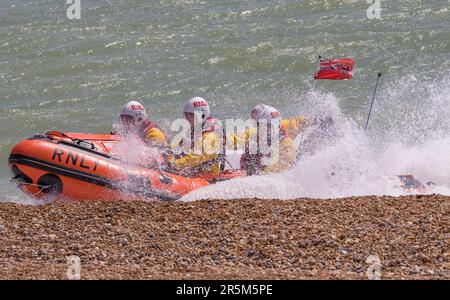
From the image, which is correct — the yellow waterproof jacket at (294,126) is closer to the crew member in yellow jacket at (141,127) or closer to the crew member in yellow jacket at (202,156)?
the crew member in yellow jacket at (202,156)

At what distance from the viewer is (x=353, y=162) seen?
42.3 feet

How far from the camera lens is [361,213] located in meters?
9.58

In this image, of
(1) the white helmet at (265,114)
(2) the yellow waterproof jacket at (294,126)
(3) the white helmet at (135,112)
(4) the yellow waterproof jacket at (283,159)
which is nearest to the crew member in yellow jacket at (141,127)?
(3) the white helmet at (135,112)

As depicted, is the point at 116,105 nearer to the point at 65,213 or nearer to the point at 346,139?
the point at 346,139

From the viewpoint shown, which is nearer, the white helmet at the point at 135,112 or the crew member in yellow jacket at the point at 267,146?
the crew member in yellow jacket at the point at 267,146

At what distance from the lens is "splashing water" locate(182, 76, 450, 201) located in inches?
491

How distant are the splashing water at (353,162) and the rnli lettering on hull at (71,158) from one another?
1.29m

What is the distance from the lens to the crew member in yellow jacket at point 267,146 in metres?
13.2

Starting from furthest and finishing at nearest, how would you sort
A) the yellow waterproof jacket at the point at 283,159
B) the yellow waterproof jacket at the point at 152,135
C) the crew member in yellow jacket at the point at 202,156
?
the yellow waterproof jacket at the point at 152,135
the yellow waterproof jacket at the point at 283,159
the crew member in yellow jacket at the point at 202,156

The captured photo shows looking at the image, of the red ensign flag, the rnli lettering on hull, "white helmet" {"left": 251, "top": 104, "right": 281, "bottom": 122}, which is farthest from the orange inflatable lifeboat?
the red ensign flag

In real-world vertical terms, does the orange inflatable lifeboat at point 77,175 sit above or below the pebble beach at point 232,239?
above

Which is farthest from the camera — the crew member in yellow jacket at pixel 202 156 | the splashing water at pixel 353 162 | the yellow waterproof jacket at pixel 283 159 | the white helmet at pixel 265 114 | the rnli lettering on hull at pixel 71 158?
the white helmet at pixel 265 114

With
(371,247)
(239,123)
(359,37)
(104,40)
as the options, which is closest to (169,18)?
(104,40)

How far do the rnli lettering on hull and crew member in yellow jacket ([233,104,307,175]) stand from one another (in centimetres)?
215
